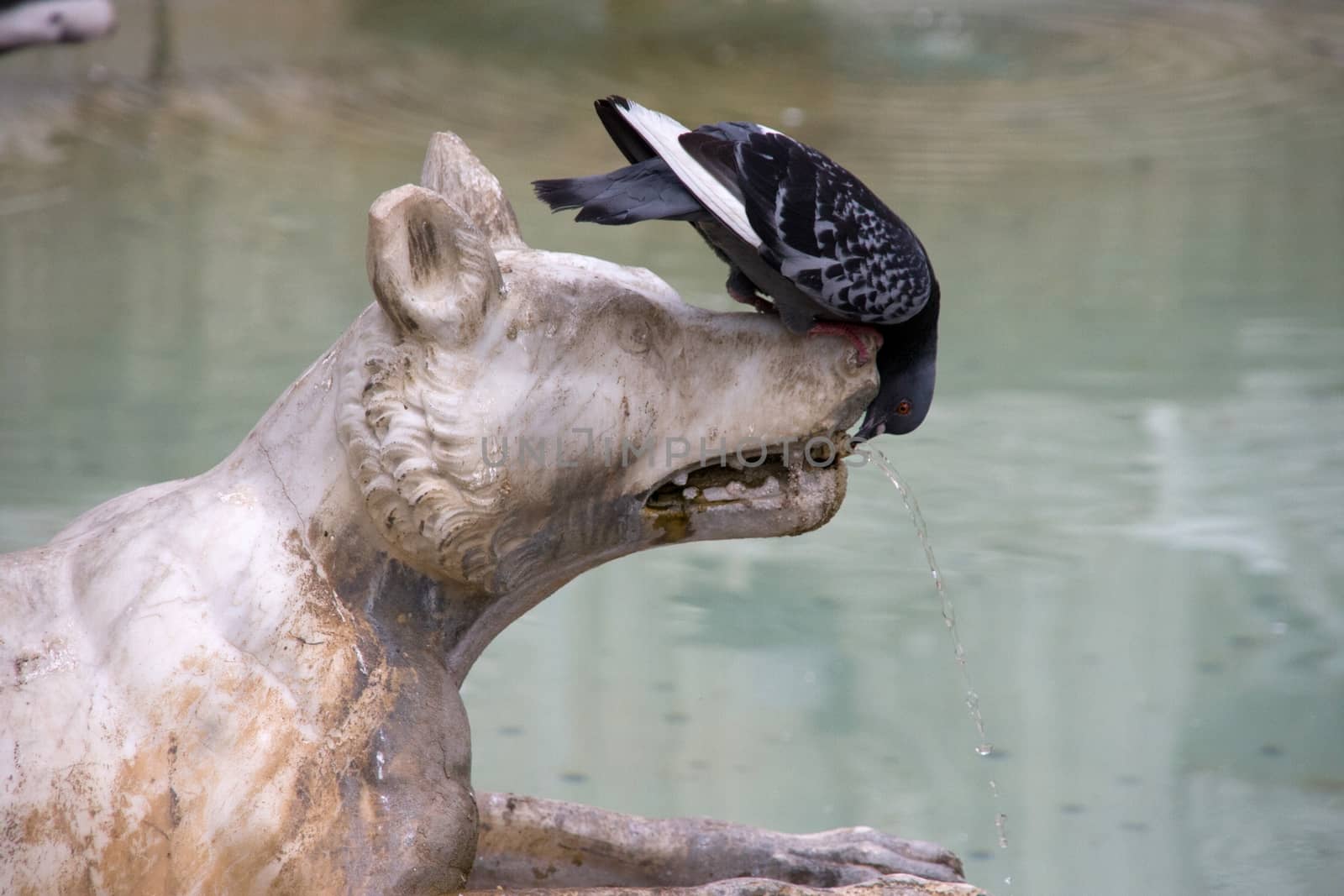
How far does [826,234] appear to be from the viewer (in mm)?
1525

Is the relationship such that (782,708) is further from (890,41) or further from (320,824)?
(890,41)

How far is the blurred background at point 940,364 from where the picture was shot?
2973 mm

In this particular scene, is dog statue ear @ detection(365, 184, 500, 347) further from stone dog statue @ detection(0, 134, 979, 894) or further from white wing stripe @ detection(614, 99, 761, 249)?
white wing stripe @ detection(614, 99, 761, 249)

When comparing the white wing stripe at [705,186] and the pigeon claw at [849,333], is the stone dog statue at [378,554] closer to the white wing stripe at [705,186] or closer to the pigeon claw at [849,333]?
the pigeon claw at [849,333]

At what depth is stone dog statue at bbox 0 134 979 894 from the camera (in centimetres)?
144

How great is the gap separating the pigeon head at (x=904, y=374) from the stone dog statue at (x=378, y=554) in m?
0.07

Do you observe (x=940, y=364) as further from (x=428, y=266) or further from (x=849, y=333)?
(x=428, y=266)

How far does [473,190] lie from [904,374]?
0.51 m

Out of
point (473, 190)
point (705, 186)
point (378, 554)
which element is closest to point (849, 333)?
point (705, 186)

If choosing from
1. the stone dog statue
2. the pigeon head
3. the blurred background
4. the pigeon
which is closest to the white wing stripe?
the pigeon

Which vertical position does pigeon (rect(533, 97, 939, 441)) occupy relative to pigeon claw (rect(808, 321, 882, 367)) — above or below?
above

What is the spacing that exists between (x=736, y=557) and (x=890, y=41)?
4.77 meters

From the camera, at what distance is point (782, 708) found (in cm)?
316

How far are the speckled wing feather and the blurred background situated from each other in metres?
1.45
